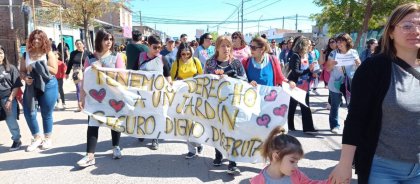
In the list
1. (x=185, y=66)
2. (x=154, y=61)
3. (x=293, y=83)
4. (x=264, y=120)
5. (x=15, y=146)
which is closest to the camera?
(x=264, y=120)

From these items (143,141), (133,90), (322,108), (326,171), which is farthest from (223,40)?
(322,108)

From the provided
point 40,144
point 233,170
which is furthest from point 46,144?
point 233,170

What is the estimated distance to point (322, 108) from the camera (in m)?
9.98

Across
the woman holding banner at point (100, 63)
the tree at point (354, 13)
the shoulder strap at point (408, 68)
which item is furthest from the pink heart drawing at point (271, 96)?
the tree at point (354, 13)

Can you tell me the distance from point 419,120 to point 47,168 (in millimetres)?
4513

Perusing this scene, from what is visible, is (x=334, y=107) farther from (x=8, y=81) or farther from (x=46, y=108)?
(x=8, y=81)

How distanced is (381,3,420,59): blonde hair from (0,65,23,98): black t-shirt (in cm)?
545

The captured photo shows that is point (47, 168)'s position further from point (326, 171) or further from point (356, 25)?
point (356, 25)

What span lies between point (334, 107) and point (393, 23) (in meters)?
5.12

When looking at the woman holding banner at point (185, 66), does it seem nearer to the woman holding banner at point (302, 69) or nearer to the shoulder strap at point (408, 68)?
the woman holding banner at point (302, 69)

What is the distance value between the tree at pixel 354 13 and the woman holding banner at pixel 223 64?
19.3m

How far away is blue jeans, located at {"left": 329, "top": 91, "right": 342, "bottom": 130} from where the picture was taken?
276 inches

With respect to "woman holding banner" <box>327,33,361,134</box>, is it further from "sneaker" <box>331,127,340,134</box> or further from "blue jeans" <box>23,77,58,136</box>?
"blue jeans" <box>23,77,58,136</box>

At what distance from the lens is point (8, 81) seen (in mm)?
5812
